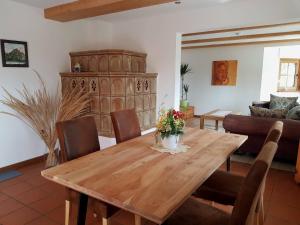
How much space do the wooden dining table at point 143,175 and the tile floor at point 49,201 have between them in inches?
29.2

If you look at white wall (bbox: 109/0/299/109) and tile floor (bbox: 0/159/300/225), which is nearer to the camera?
tile floor (bbox: 0/159/300/225)

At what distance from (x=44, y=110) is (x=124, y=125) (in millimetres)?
1477

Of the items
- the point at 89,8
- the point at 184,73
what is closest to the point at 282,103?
the point at 184,73

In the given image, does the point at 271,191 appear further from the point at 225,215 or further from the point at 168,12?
the point at 168,12

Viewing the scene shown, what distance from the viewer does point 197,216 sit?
4.54 feet

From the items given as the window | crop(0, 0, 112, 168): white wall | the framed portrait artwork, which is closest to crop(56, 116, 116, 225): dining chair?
crop(0, 0, 112, 168): white wall

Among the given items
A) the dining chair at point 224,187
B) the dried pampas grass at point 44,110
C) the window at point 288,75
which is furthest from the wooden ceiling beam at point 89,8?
the window at point 288,75

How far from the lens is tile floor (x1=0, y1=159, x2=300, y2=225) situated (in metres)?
2.12

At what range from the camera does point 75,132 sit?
1.86 m

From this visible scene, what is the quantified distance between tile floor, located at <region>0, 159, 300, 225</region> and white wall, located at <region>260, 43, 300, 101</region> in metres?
3.99

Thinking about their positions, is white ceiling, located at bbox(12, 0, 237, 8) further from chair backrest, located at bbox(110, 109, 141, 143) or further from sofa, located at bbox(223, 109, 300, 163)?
chair backrest, located at bbox(110, 109, 141, 143)

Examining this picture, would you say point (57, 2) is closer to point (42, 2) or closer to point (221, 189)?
point (42, 2)

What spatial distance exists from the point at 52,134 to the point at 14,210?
111 cm

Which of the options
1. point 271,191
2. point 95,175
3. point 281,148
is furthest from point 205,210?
point 281,148
